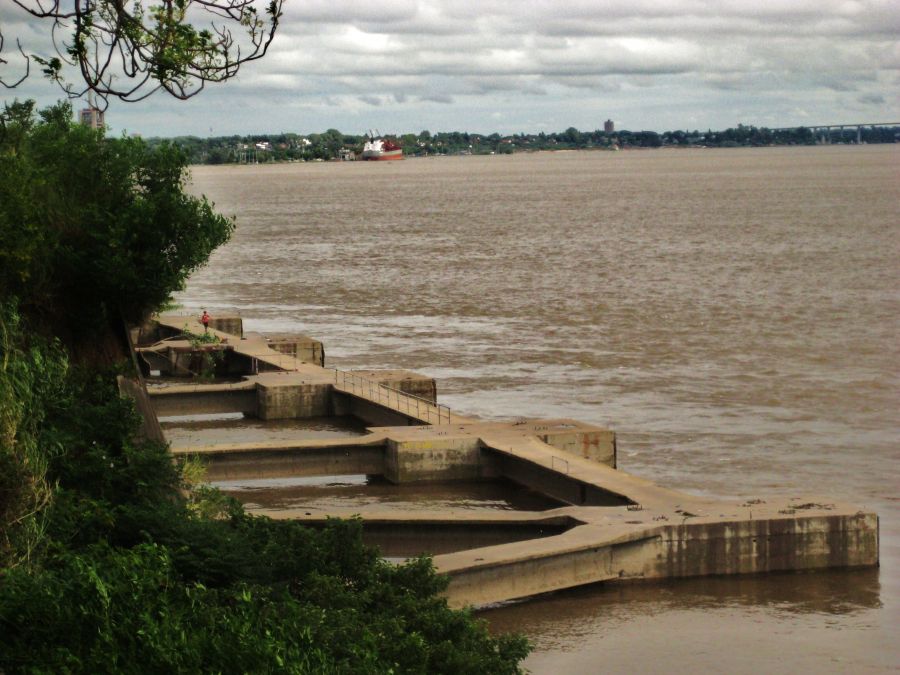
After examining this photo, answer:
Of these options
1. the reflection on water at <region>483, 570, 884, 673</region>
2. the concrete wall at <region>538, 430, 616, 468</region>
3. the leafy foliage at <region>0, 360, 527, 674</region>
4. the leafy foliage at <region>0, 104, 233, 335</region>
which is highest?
the leafy foliage at <region>0, 104, 233, 335</region>

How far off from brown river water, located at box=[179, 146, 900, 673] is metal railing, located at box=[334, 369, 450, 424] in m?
2.55

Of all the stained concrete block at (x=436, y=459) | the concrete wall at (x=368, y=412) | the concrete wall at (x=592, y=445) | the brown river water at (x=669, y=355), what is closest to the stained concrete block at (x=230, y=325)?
the brown river water at (x=669, y=355)

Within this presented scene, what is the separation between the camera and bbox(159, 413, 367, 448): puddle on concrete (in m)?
43.2

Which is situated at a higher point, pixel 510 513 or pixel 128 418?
pixel 128 418

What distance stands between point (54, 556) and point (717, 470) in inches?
809

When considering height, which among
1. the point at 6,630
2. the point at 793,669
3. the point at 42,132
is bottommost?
the point at 793,669

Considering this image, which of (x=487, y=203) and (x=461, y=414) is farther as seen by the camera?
(x=487, y=203)

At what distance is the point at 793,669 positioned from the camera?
23750 millimetres

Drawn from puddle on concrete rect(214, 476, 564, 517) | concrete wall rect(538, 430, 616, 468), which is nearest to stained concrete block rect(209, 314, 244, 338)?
puddle on concrete rect(214, 476, 564, 517)

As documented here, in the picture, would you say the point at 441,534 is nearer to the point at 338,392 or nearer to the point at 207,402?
the point at 338,392

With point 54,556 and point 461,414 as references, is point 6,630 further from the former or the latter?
point 461,414

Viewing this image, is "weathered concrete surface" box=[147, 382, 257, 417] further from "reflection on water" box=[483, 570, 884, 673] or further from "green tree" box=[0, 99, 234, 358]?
"reflection on water" box=[483, 570, 884, 673]

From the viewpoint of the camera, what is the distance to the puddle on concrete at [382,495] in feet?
114

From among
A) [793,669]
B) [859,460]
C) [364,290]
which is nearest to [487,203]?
[364,290]
